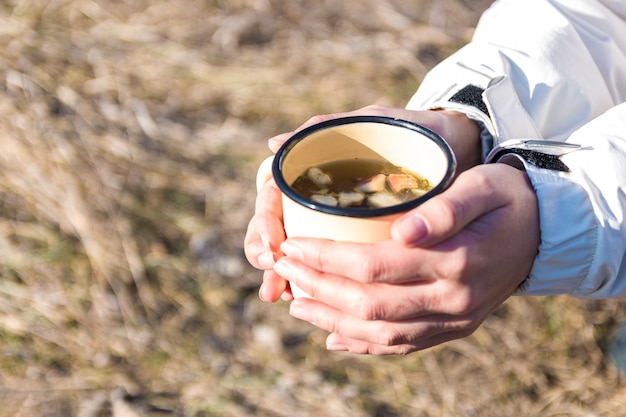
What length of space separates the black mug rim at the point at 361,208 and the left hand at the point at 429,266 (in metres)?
0.01

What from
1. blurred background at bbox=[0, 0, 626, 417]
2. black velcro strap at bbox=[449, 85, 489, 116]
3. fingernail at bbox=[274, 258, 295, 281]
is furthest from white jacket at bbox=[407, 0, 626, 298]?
blurred background at bbox=[0, 0, 626, 417]

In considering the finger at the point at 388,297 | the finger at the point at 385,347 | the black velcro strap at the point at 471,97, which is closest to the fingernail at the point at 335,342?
the finger at the point at 385,347

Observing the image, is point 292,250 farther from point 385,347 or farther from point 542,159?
point 542,159

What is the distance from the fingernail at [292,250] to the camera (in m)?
0.90

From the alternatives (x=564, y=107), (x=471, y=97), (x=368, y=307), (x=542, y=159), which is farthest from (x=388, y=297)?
(x=564, y=107)

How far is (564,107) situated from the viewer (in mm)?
1241

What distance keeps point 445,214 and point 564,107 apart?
0.52 meters

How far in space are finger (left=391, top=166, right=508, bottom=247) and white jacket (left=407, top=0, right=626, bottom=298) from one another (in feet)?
0.39

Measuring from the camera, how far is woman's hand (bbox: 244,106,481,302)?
1.00m

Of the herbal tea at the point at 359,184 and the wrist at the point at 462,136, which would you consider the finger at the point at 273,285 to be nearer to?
the herbal tea at the point at 359,184

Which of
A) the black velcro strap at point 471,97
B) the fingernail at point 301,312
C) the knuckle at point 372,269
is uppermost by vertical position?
the black velcro strap at point 471,97

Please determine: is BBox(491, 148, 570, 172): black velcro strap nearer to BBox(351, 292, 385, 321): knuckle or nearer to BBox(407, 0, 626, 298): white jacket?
BBox(407, 0, 626, 298): white jacket

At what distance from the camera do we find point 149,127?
2.41 metres

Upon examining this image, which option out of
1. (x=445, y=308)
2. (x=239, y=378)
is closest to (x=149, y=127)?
(x=239, y=378)
